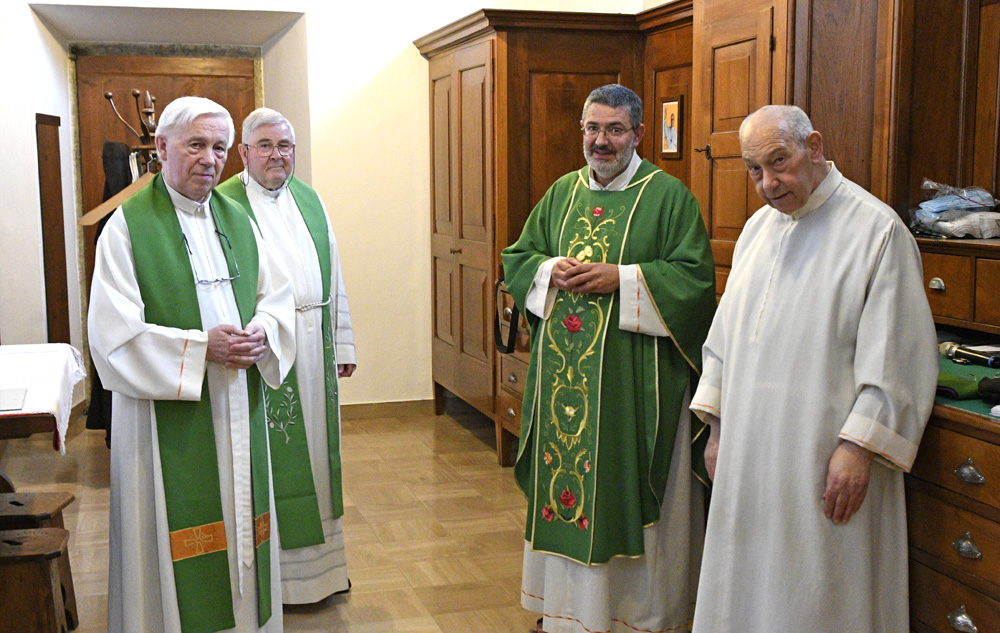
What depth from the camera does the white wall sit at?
5.71 metres

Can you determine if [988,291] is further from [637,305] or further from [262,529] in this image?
[262,529]

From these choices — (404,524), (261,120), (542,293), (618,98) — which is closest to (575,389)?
(542,293)

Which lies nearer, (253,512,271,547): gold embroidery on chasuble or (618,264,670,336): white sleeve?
(253,512,271,547): gold embroidery on chasuble

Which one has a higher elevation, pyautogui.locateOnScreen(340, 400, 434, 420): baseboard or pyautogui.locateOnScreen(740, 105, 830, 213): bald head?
pyautogui.locateOnScreen(740, 105, 830, 213): bald head

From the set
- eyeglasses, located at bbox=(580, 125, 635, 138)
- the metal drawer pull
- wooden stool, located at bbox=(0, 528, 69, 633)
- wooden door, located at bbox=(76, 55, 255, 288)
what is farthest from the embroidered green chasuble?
wooden door, located at bbox=(76, 55, 255, 288)

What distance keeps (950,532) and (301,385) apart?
202 centimetres

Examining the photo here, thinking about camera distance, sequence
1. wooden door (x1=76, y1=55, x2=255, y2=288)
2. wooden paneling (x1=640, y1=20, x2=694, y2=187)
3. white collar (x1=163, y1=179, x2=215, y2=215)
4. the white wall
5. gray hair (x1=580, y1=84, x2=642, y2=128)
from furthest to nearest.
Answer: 1. wooden door (x1=76, y1=55, x2=255, y2=288)
2. the white wall
3. wooden paneling (x1=640, y1=20, x2=694, y2=187)
4. gray hair (x1=580, y1=84, x2=642, y2=128)
5. white collar (x1=163, y1=179, x2=215, y2=215)

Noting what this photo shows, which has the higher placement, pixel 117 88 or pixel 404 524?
pixel 117 88

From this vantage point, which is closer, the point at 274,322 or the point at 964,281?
the point at 964,281

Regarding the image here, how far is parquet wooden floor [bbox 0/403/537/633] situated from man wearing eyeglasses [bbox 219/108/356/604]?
0.60 ft

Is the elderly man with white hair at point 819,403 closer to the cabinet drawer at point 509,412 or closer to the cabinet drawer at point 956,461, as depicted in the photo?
the cabinet drawer at point 956,461

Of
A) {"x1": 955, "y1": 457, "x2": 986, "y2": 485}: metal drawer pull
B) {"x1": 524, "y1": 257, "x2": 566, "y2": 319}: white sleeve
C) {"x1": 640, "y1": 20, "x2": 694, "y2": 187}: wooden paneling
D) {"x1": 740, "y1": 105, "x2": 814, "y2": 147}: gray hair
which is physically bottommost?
{"x1": 955, "y1": 457, "x2": 986, "y2": 485}: metal drawer pull

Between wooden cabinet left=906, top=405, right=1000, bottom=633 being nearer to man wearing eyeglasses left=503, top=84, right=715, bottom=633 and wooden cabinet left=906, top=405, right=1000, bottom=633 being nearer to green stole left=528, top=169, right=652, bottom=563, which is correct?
man wearing eyeglasses left=503, top=84, right=715, bottom=633

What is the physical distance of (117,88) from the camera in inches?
267
